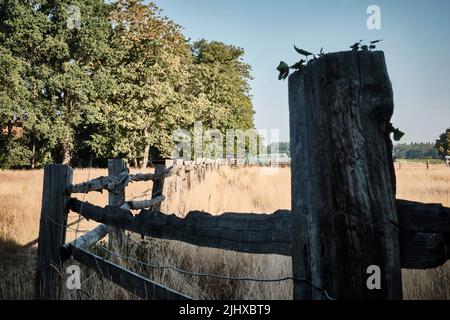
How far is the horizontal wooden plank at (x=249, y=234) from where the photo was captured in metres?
1.33

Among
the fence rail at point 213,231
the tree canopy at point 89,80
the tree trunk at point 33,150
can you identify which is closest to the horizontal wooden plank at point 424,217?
the fence rail at point 213,231

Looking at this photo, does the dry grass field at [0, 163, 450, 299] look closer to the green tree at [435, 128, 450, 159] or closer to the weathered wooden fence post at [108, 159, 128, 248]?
the weathered wooden fence post at [108, 159, 128, 248]

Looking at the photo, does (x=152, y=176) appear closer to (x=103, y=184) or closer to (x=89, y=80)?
(x=103, y=184)

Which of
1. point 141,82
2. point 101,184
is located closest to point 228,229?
point 101,184

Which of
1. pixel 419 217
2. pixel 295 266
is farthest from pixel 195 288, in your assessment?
pixel 419 217

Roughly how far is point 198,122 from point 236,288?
82.3 ft

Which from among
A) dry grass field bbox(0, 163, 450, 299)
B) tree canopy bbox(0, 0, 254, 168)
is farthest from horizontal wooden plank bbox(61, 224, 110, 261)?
tree canopy bbox(0, 0, 254, 168)

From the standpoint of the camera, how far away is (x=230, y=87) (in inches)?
1280

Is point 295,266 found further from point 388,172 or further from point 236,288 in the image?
point 236,288

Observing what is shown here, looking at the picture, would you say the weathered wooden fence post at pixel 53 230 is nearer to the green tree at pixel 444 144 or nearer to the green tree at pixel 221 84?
the green tree at pixel 221 84

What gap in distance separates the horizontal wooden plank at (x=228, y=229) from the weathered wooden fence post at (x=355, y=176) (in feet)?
1.30

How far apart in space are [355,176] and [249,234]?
72 centimetres

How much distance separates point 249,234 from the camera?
1.84m
